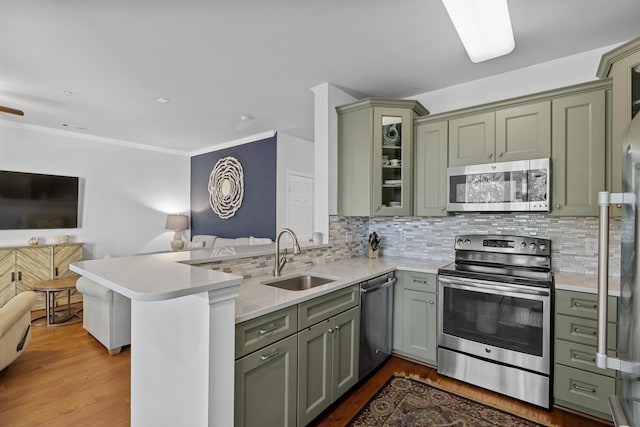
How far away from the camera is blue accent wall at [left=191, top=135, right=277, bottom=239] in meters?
5.01

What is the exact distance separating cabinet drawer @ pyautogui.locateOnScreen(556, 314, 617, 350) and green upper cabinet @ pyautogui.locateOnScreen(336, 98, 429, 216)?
1.38 m

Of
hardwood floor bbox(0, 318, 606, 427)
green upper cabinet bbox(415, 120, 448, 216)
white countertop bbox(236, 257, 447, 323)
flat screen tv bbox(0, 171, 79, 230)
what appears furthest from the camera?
flat screen tv bbox(0, 171, 79, 230)

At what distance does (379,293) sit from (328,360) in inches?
29.8

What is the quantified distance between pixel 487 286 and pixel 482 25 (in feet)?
5.61

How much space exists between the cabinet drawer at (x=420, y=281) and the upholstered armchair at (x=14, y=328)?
3.26 meters

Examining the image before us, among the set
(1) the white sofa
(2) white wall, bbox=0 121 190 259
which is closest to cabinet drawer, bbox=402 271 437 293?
(1) the white sofa

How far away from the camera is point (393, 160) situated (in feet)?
9.78

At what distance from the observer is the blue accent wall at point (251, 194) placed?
5.01 metres

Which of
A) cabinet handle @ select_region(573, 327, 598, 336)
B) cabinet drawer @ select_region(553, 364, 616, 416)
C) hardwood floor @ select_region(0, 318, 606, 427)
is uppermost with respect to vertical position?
cabinet handle @ select_region(573, 327, 598, 336)

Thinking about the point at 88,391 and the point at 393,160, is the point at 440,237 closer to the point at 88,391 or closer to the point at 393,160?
the point at 393,160

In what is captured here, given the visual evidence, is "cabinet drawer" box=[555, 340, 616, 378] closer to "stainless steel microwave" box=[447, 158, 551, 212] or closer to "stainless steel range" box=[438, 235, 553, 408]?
"stainless steel range" box=[438, 235, 553, 408]

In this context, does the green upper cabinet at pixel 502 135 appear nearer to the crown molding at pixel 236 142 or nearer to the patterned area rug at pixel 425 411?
the patterned area rug at pixel 425 411

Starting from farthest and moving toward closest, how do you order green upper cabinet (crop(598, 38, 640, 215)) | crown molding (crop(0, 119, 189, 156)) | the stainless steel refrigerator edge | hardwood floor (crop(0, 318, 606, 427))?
1. crown molding (crop(0, 119, 189, 156))
2. hardwood floor (crop(0, 318, 606, 427))
3. green upper cabinet (crop(598, 38, 640, 215))
4. the stainless steel refrigerator edge

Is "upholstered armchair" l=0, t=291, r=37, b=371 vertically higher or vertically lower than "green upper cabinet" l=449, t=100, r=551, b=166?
lower
